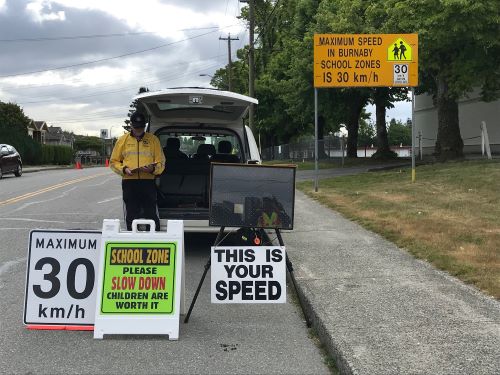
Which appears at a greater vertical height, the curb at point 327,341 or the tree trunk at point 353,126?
the tree trunk at point 353,126

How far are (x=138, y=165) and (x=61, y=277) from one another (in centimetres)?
224

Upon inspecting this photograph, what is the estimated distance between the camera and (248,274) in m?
4.76

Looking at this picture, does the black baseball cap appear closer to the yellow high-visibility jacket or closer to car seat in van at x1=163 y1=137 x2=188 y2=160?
the yellow high-visibility jacket

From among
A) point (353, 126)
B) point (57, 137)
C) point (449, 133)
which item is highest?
point (57, 137)

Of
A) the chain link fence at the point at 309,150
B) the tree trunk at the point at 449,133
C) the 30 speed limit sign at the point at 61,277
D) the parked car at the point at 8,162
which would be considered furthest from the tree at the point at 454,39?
the parked car at the point at 8,162

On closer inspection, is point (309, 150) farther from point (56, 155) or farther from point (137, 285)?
point (137, 285)

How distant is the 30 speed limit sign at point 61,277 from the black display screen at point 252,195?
1.11 meters

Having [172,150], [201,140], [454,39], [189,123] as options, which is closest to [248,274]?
[189,123]

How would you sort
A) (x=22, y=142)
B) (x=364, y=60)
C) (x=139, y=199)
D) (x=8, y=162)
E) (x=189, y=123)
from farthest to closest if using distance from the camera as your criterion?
(x=22, y=142)
(x=8, y=162)
(x=364, y=60)
(x=189, y=123)
(x=139, y=199)

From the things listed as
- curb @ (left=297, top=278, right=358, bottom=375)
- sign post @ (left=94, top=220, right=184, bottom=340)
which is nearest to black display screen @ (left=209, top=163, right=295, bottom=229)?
sign post @ (left=94, top=220, right=184, bottom=340)

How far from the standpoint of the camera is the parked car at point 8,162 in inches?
978

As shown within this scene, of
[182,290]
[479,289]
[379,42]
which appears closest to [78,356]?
[182,290]

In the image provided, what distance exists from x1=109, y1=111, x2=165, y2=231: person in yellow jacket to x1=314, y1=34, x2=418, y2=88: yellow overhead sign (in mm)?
9855

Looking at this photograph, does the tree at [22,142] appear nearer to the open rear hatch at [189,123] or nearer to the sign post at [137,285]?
the open rear hatch at [189,123]
